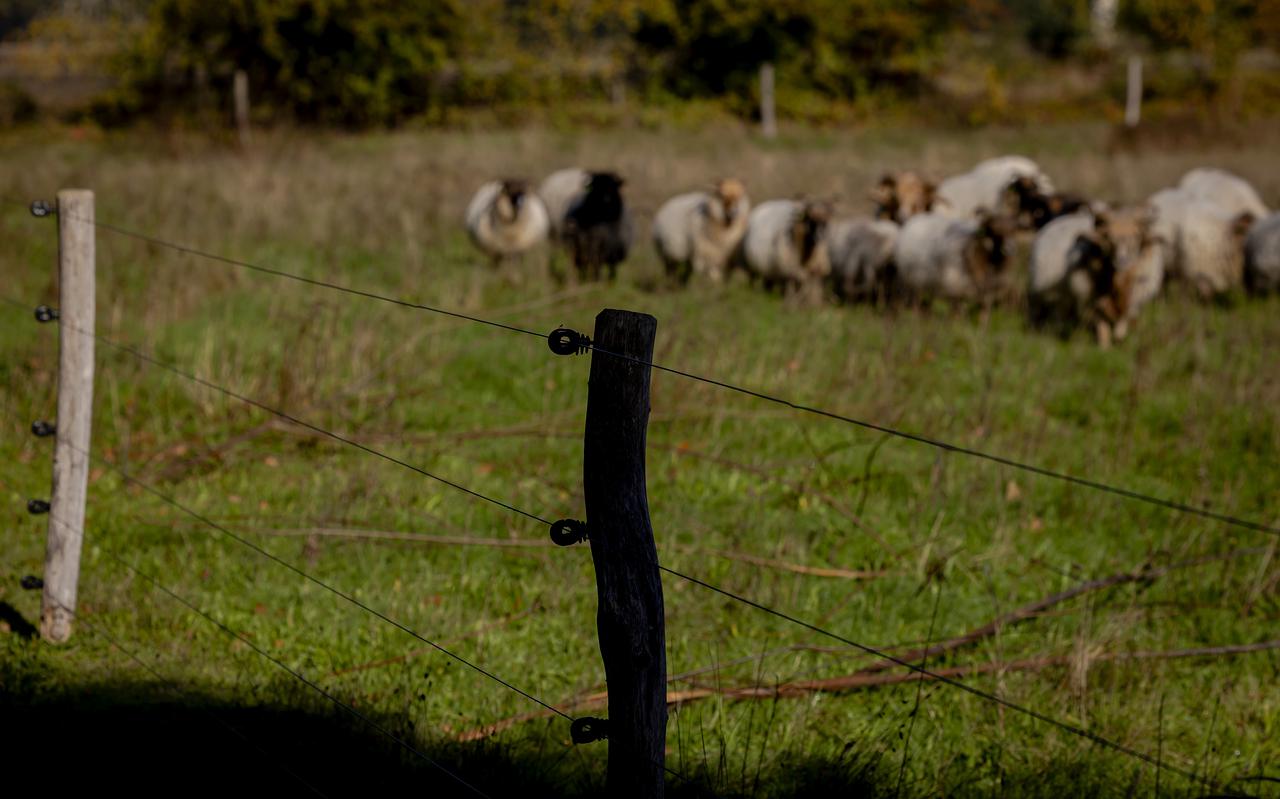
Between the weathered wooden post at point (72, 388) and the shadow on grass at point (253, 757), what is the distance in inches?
26.2

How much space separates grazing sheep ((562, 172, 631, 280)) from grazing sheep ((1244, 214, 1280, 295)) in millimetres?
6774

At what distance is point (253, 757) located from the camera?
14.3 feet

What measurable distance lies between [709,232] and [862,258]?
1.92 m

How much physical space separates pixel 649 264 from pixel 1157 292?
18.5 feet

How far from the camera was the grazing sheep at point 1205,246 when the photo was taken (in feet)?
43.1

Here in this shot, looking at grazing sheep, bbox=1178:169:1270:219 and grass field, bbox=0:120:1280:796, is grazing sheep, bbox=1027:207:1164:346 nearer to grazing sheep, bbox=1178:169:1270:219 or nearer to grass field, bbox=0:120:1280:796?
grass field, bbox=0:120:1280:796

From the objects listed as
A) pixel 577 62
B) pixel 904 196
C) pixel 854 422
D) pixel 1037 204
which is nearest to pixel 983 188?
pixel 1037 204

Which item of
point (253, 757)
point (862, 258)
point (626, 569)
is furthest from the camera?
point (862, 258)

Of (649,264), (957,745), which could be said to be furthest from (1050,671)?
(649,264)

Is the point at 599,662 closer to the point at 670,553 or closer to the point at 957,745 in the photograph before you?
the point at 670,553

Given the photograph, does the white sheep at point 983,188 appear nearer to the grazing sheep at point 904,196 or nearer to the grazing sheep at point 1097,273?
the grazing sheep at point 904,196

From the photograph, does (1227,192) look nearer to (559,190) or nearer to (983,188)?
(983,188)

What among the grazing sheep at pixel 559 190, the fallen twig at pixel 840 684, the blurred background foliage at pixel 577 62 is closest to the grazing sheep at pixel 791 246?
the grazing sheep at pixel 559 190

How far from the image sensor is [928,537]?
673 centimetres
